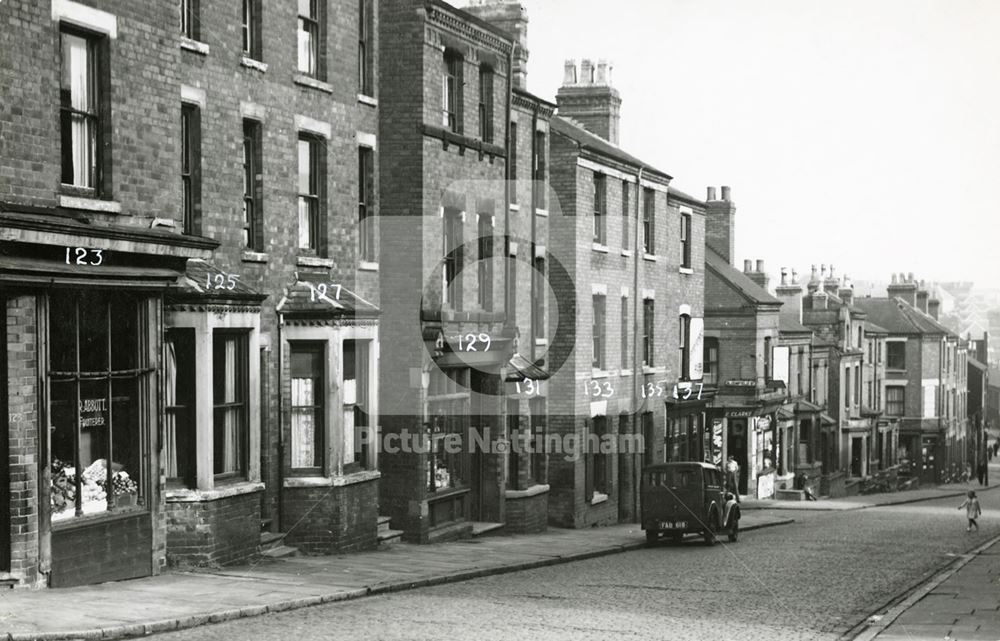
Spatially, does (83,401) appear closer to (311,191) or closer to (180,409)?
(180,409)

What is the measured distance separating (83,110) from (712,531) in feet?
62.0

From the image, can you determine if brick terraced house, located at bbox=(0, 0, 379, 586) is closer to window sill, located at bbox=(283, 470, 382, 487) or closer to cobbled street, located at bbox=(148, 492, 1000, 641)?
window sill, located at bbox=(283, 470, 382, 487)

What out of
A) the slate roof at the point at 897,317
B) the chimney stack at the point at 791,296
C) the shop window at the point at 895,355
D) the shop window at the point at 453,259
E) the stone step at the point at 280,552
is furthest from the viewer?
the slate roof at the point at 897,317

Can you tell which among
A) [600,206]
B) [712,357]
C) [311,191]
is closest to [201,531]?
[311,191]

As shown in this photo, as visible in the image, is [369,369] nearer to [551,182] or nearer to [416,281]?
[416,281]

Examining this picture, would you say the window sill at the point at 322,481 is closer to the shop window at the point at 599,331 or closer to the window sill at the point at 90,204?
the window sill at the point at 90,204

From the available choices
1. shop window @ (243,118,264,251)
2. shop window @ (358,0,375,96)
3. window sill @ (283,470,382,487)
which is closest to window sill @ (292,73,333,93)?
shop window @ (243,118,264,251)

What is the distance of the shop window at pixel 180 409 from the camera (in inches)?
749

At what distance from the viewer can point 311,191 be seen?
2348 cm

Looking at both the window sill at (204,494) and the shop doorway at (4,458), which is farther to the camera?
the window sill at (204,494)

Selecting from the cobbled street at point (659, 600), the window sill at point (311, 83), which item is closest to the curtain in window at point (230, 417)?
the cobbled street at point (659, 600)

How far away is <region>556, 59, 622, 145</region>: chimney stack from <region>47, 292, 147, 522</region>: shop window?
1042 inches

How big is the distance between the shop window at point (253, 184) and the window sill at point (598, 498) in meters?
17.0

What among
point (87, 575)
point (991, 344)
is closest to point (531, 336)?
point (87, 575)
